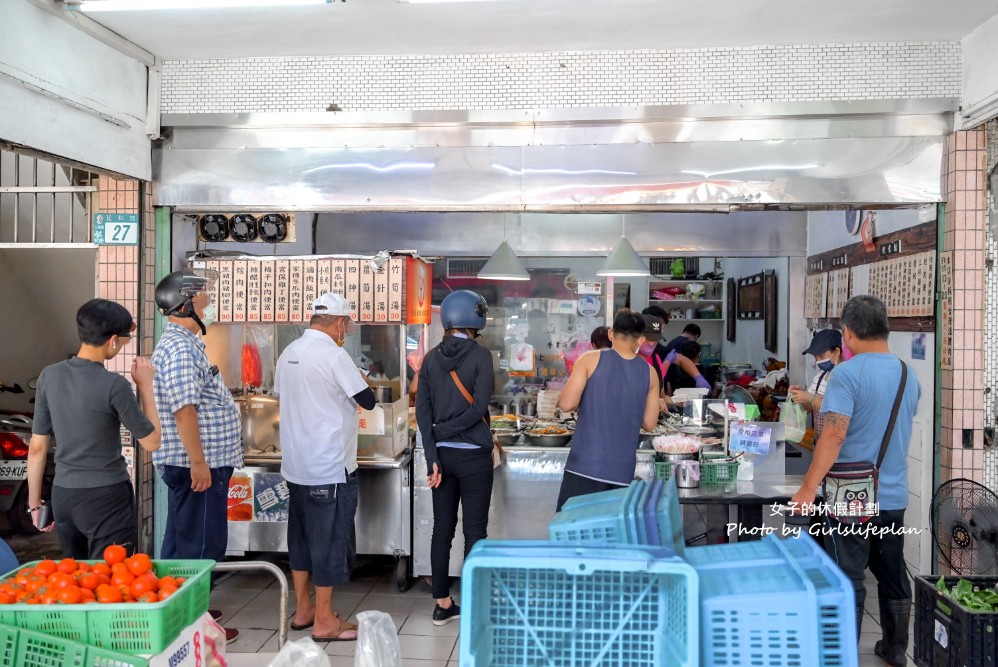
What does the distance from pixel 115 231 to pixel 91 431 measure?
7.25ft

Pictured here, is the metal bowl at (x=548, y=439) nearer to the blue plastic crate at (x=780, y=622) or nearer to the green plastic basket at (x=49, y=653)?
the blue plastic crate at (x=780, y=622)

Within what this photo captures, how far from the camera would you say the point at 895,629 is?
4031mm

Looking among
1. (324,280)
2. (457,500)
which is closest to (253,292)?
(324,280)

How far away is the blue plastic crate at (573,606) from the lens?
1.90 m

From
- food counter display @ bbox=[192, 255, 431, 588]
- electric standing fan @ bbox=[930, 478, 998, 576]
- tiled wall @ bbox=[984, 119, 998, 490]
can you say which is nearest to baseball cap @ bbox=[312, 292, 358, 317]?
food counter display @ bbox=[192, 255, 431, 588]

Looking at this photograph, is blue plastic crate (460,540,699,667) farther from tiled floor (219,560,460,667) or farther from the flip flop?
the flip flop

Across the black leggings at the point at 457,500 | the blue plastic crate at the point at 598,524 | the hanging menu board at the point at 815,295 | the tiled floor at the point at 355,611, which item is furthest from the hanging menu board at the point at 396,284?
the hanging menu board at the point at 815,295

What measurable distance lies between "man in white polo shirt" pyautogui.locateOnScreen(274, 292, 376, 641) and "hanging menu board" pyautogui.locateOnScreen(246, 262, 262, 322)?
1.37 m

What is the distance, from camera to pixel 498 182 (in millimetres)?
5195

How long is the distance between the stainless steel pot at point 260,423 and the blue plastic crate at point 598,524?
3552mm

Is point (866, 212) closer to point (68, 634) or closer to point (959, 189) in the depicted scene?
point (959, 189)

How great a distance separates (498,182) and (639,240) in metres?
3.89

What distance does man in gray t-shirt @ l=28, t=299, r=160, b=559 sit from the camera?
11.5 ft

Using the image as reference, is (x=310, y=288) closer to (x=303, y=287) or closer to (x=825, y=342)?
(x=303, y=287)
